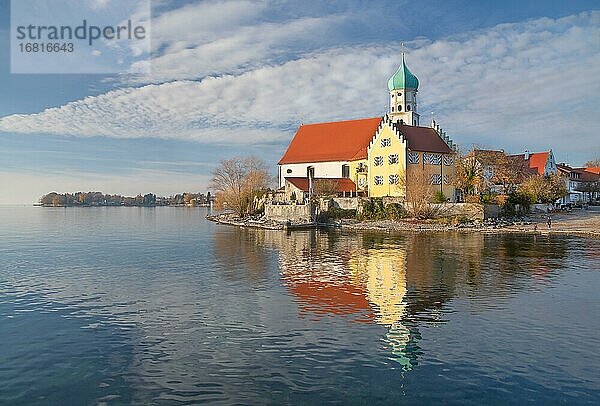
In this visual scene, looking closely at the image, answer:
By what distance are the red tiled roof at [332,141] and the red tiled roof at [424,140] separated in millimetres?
6083

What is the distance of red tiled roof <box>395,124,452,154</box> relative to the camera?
181 ft

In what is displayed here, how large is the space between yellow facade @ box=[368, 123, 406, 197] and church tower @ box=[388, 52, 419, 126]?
12.1m

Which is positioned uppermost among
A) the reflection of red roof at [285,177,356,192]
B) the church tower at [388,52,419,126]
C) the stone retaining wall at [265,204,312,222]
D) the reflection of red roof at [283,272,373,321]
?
the church tower at [388,52,419,126]

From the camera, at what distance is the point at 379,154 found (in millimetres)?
56875

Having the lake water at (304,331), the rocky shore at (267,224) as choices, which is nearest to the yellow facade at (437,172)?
the rocky shore at (267,224)

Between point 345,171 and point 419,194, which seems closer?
point 419,194

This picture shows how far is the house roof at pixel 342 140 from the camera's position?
2244 inches

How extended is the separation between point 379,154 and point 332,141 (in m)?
11.2

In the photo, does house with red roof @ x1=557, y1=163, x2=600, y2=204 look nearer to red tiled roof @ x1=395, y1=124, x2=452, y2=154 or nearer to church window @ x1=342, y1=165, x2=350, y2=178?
red tiled roof @ x1=395, y1=124, x2=452, y2=154

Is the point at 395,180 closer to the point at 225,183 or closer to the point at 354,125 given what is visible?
the point at 354,125

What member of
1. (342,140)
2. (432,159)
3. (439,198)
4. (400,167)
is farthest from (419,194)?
(342,140)

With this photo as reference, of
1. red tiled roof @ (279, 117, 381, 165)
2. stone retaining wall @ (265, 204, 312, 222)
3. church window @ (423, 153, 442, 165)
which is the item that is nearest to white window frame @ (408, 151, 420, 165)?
church window @ (423, 153, 442, 165)

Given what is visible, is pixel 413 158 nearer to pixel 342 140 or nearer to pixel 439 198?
pixel 439 198

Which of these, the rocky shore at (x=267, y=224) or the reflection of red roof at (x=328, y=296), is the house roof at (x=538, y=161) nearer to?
the rocky shore at (x=267, y=224)
